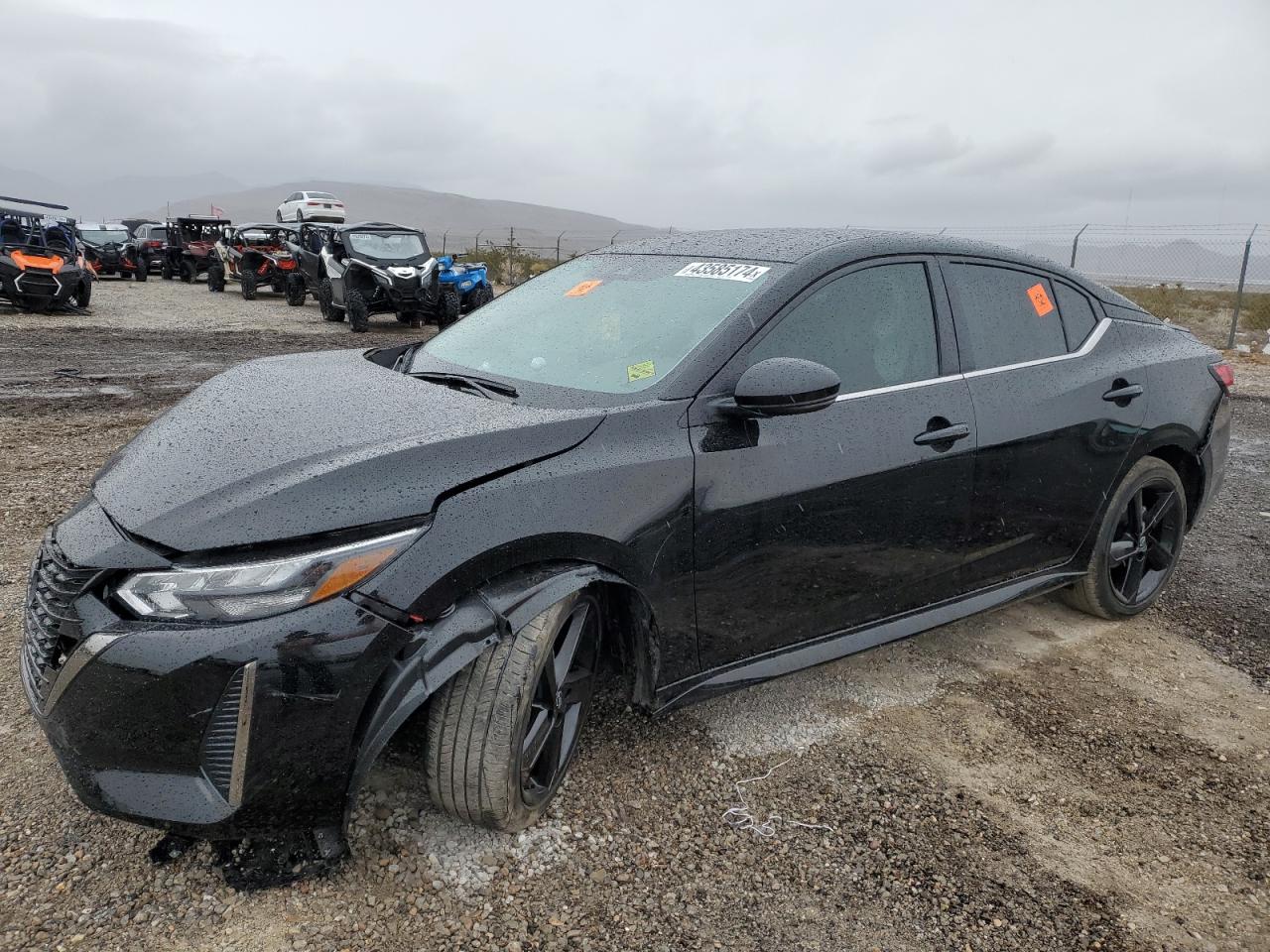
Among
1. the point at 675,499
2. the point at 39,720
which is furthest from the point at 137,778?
the point at 675,499

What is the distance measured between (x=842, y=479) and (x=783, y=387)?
1.42 feet

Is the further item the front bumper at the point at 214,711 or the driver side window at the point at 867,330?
the driver side window at the point at 867,330

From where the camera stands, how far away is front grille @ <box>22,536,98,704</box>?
6.31ft

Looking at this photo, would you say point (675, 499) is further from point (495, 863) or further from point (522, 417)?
point (495, 863)

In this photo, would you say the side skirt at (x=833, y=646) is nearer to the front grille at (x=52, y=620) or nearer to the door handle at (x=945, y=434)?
the door handle at (x=945, y=434)

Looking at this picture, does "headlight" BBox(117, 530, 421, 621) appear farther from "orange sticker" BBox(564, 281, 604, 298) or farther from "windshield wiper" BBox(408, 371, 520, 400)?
"orange sticker" BBox(564, 281, 604, 298)

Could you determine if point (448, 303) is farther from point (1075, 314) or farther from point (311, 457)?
point (311, 457)

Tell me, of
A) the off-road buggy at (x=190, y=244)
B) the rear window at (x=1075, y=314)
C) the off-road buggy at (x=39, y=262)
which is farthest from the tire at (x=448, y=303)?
the off-road buggy at (x=190, y=244)

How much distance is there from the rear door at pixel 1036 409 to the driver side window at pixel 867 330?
0.57ft

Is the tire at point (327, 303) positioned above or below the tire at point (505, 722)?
above

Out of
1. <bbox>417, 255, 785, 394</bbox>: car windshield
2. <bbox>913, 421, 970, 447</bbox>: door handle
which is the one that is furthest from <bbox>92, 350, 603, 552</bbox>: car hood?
<bbox>913, 421, 970, 447</bbox>: door handle

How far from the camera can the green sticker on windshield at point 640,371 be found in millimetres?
2543

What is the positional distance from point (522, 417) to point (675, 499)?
441mm

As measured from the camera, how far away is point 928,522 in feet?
9.56
